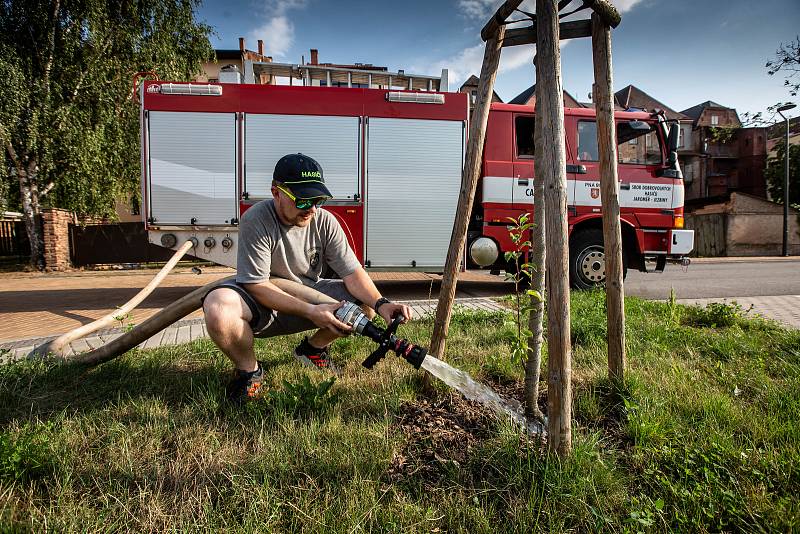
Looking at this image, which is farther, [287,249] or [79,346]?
[79,346]

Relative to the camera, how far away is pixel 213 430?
2031 millimetres

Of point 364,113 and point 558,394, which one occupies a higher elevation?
point 364,113

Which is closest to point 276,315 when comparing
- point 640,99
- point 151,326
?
point 151,326

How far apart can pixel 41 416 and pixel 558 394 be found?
8.86 feet

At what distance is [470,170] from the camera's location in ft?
7.82

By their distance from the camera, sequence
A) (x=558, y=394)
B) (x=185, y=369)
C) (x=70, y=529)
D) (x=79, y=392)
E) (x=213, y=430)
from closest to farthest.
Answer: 1. (x=70, y=529)
2. (x=558, y=394)
3. (x=213, y=430)
4. (x=79, y=392)
5. (x=185, y=369)

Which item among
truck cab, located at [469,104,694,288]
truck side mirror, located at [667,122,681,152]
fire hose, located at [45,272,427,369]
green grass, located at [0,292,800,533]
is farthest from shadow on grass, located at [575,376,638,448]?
truck side mirror, located at [667,122,681,152]

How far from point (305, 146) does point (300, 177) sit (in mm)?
3994

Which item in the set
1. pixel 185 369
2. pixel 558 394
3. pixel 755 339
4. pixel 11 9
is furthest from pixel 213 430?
pixel 11 9

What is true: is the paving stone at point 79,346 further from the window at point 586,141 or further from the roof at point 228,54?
the roof at point 228,54

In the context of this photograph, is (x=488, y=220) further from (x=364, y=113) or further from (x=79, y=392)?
(x=79, y=392)

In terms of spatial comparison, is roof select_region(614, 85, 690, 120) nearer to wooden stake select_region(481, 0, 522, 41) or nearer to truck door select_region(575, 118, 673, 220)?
truck door select_region(575, 118, 673, 220)

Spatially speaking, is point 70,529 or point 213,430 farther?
point 213,430

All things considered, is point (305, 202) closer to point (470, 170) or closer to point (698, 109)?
point (470, 170)
